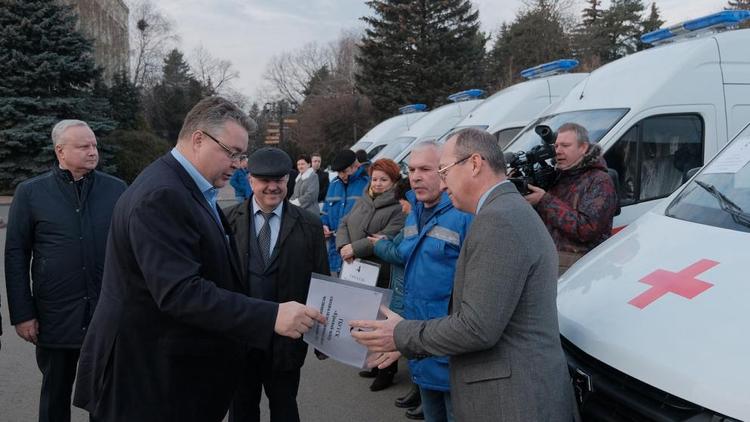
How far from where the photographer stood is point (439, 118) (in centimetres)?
1248

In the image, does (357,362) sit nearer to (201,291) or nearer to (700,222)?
(201,291)

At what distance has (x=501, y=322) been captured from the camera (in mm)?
1965

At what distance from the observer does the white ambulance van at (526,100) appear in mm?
8836

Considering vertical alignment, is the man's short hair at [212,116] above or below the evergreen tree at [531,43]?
below

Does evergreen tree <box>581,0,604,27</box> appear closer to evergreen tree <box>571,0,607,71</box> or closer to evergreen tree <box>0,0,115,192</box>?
evergreen tree <box>571,0,607,71</box>

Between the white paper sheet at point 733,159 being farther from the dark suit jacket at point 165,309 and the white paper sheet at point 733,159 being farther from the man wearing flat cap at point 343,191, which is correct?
the man wearing flat cap at point 343,191

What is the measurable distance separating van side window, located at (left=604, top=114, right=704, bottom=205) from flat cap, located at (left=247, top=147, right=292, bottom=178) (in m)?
3.31

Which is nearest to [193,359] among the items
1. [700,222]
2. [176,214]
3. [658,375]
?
[176,214]

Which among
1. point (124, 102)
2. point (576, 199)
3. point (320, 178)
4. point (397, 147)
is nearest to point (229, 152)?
point (576, 199)

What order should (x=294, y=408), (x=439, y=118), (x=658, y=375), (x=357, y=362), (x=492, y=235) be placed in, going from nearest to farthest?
(x=658, y=375), (x=492, y=235), (x=357, y=362), (x=294, y=408), (x=439, y=118)

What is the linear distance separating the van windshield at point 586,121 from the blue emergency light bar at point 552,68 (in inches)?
105

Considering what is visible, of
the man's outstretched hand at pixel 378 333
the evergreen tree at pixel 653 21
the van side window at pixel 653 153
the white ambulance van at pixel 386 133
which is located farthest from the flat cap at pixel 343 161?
the evergreen tree at pixel 653 21

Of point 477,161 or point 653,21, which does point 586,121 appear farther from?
point 653,21

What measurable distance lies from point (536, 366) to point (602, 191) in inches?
88.9
